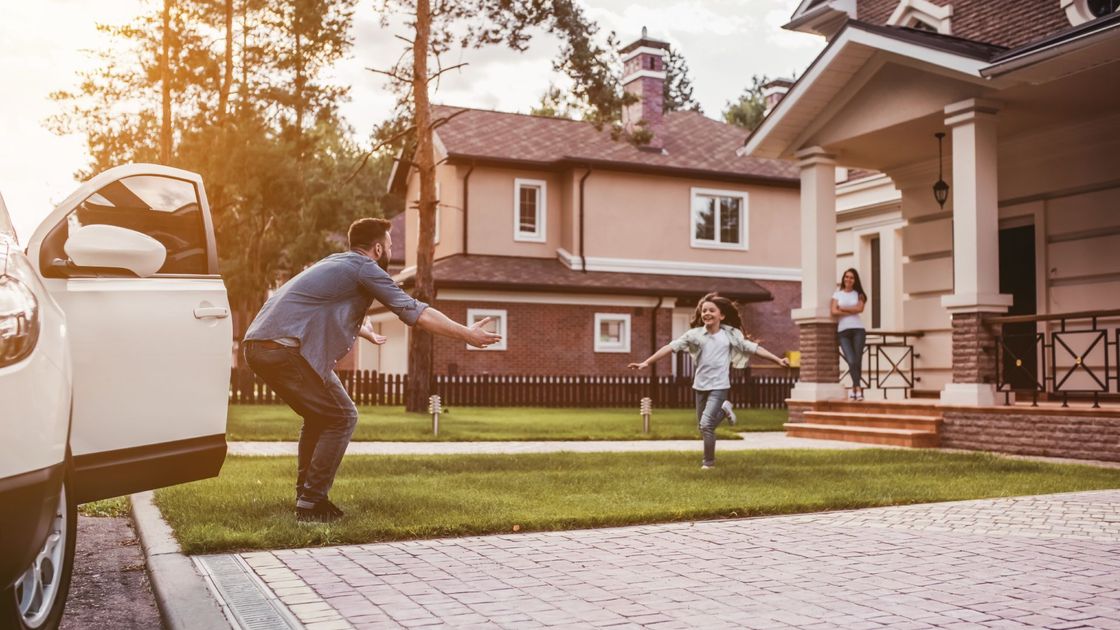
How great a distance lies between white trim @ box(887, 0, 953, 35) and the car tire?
624 inches

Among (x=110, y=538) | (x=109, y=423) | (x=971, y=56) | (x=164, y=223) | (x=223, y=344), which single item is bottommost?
(x=110, y=538)

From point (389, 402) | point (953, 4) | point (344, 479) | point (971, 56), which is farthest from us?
point (389, 402)

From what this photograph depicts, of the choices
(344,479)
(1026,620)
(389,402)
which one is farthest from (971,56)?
(389,402)

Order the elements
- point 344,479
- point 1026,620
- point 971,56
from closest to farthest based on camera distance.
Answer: point 1026,620, point 344,479, point 971,56

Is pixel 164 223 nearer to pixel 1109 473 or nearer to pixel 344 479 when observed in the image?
pixel 344 479

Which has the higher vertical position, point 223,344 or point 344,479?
point 223,344

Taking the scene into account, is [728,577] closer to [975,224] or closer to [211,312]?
[211,312]

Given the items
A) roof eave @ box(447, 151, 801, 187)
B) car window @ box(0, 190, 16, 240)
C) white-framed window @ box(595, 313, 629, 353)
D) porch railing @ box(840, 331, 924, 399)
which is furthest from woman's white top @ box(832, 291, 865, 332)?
roof eave @ box(447, 151, 801, 187)

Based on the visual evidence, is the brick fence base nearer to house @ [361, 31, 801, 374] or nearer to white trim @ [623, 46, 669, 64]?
house @ [361, 31, 801, 374]

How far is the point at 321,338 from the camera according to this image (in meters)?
6.61

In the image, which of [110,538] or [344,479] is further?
[344,479]

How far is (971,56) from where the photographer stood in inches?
503

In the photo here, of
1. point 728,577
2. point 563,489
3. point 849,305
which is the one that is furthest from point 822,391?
point 728,577

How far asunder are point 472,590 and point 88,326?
2.02m
